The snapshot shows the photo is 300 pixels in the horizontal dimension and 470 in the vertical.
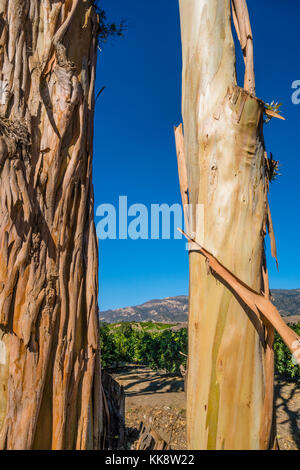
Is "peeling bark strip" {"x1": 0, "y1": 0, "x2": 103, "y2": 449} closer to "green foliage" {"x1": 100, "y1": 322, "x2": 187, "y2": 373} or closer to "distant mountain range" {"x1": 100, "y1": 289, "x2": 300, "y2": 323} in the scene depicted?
"green foliage" {"x1": 100, "y1": 322, "x2": 187, "y2": 373}

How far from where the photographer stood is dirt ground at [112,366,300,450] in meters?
4.68

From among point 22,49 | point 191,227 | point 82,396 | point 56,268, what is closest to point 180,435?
point 82,396

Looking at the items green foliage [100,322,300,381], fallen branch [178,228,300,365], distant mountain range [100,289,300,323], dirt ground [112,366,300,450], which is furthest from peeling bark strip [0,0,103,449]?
distant mountain range [100,289,300,323]

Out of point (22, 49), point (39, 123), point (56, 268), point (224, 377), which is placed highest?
point (22, 49)

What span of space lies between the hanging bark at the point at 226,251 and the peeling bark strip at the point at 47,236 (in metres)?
0.66

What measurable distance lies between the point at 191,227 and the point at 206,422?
637 mm

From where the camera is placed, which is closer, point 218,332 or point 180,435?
point 218,332

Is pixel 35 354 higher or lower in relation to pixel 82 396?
higher

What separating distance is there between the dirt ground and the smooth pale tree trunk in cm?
253

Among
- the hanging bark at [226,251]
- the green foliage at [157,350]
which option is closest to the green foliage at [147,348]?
the green foliage at [157,350]
